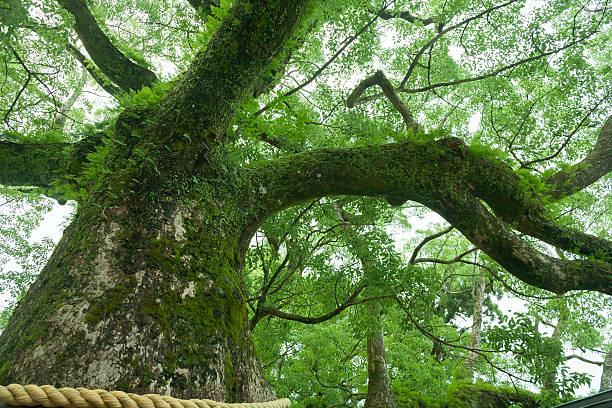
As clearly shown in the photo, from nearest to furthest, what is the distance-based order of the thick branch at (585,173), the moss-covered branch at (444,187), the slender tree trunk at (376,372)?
the moss-covered branch at (444,187) → the thick branch at (585,173) → the slender tree trunk at (376,372)

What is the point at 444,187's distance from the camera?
10.1 feet

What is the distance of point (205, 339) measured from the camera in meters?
1.68

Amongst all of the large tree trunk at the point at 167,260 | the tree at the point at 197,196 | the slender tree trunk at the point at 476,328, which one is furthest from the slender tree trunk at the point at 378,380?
the slender tree trunk at the point at 476,328

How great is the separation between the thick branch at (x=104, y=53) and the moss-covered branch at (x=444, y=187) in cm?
256

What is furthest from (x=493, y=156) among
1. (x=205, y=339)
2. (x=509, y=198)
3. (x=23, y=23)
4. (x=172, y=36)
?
(x=172, y=36)

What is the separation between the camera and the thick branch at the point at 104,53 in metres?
4.21

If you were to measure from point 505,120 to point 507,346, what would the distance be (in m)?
5.18

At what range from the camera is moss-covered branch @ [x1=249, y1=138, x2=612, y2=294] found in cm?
301

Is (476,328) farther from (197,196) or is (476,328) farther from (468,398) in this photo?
(197,196)

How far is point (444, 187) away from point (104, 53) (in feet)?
14.1

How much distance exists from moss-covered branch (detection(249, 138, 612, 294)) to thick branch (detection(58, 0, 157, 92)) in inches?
101

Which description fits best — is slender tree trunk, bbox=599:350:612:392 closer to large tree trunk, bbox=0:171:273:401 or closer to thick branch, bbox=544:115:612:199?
thick branch, bbox=544:115:612:199

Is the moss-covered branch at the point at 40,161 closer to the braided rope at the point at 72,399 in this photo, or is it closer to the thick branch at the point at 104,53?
the thick branch at the point at 104,53

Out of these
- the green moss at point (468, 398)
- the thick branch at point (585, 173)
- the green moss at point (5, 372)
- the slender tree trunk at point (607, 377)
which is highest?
the thick branch at point (585, 173)
